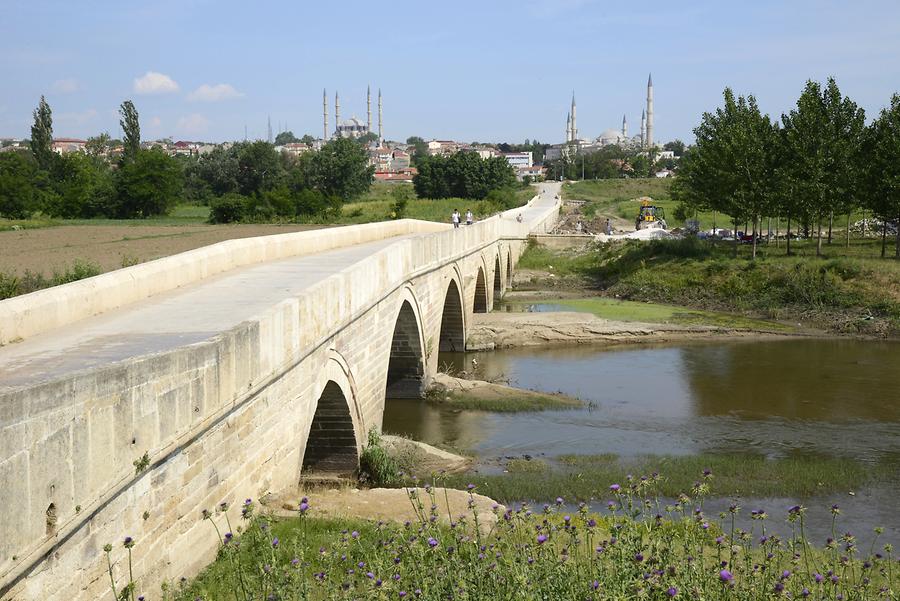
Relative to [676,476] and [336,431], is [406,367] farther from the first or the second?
[336,431]

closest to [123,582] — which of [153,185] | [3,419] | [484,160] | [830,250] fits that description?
[3,419]

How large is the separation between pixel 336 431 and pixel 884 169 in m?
26.1

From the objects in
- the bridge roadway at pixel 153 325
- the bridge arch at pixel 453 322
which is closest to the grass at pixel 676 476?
the bridge roadway at pixel 153 325

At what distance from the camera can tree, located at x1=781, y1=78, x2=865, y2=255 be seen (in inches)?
1280

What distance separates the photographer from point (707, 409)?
1845 cm

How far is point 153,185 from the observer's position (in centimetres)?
5269

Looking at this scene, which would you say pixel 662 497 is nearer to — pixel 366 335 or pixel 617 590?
pixel 366 335

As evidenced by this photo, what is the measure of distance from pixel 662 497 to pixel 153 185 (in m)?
45.1

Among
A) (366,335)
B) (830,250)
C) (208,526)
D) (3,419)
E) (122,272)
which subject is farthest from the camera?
(830,250)

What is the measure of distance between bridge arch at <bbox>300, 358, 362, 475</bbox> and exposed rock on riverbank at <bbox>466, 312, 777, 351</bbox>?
12.9 meters

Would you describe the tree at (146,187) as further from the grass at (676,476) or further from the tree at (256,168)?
the grass at (676,476)

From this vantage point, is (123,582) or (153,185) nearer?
(123,582)

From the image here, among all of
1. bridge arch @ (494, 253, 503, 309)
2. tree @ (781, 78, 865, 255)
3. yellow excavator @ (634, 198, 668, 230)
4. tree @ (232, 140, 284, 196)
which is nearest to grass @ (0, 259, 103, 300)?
bridge arch @ (494, 253, 503, 309)

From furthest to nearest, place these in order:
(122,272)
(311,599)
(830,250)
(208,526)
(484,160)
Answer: (484,160), (830,250), (122,272), (208,526), (311,599)
